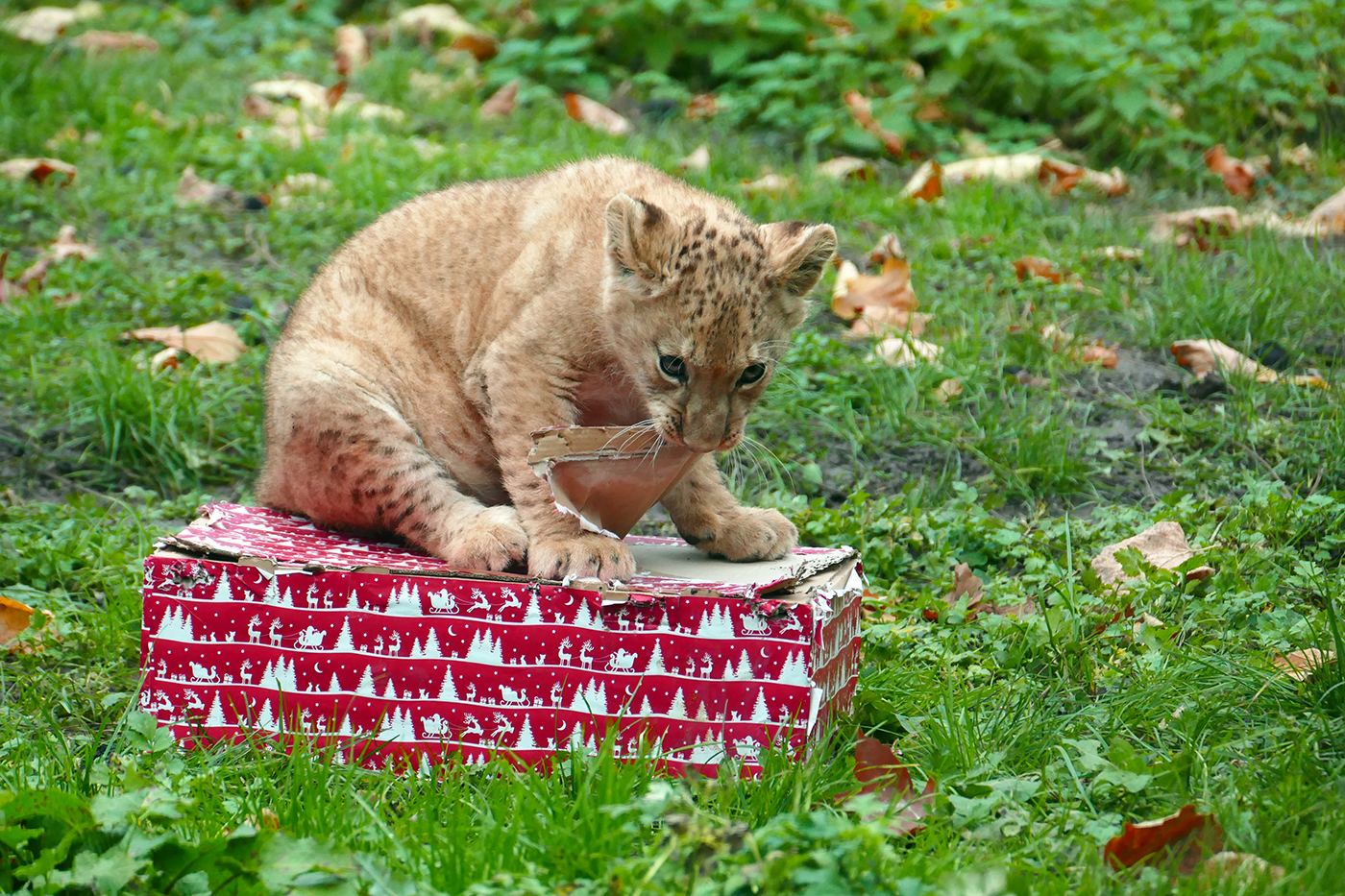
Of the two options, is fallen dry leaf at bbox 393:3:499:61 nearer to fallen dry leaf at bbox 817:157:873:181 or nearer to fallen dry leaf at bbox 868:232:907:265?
fallen dry leaf at bbox 817:157:873:181

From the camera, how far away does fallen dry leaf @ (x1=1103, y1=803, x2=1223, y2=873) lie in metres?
2.76

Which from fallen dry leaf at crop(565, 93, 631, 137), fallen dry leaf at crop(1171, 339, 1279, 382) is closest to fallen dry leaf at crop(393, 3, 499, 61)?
fallen dry leaf at crop(565, 93, 631, 137)

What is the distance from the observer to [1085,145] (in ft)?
29.6

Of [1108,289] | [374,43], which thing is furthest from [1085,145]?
[374,43]

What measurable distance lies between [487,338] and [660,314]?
0.80 meters

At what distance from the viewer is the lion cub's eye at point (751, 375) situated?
3.73m

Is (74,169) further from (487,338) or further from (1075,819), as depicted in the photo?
(1075,819)

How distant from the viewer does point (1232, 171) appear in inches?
327

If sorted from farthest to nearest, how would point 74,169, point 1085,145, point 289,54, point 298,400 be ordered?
1. point 289,54
2. point 1085,145
3. point 74,169
4. point 298,400

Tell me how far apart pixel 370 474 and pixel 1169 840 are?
252cm

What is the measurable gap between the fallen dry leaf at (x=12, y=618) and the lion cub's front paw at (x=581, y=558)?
1.77m

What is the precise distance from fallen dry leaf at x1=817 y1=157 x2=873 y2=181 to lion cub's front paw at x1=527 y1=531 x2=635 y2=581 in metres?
5.14

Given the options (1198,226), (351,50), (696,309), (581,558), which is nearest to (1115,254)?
(1198,226)

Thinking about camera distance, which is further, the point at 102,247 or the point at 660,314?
the point at 102,247
